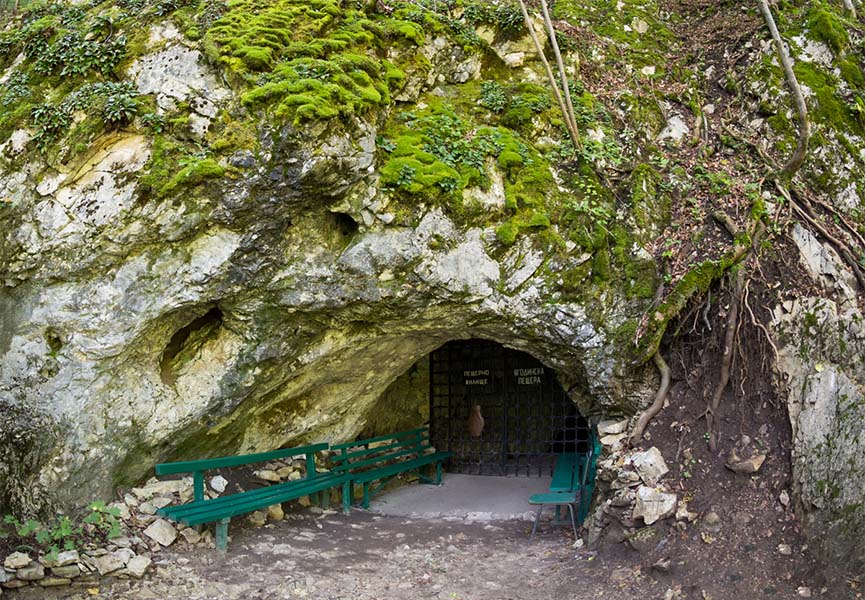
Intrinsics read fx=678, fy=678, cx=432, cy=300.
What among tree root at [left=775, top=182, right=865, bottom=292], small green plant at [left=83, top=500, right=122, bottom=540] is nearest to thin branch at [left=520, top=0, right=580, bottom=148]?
tree root at [left=775, top=182, right=865, bottom=292]

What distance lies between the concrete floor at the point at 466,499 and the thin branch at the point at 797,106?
4.52 m

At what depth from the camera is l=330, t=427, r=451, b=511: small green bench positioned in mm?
7719

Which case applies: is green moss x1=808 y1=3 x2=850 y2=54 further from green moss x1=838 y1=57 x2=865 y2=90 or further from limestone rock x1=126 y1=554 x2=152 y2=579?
limestone rock x1=126 y1=554 x2=152 y2=579

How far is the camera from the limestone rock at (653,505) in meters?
5.48

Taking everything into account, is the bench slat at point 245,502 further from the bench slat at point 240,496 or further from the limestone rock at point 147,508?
the limestone rock at point 147,508

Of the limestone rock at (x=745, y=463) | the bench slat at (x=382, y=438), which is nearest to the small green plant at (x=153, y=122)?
A: the bench slat at (x=382, y=438)

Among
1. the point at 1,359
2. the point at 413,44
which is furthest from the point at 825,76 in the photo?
the point at 1,359

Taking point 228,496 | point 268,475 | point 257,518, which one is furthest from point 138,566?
point 268,475

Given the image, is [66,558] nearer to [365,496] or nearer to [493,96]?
[365,496]

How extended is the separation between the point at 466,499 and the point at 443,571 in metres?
2.60

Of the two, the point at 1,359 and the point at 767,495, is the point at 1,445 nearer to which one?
the point at 1,359

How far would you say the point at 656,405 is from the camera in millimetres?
6117

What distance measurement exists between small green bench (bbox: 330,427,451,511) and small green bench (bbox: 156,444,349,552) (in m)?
0.50

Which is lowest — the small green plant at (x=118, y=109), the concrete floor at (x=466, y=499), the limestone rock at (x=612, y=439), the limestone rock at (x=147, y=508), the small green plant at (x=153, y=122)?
the concrete floor at (x=466, y=499)
